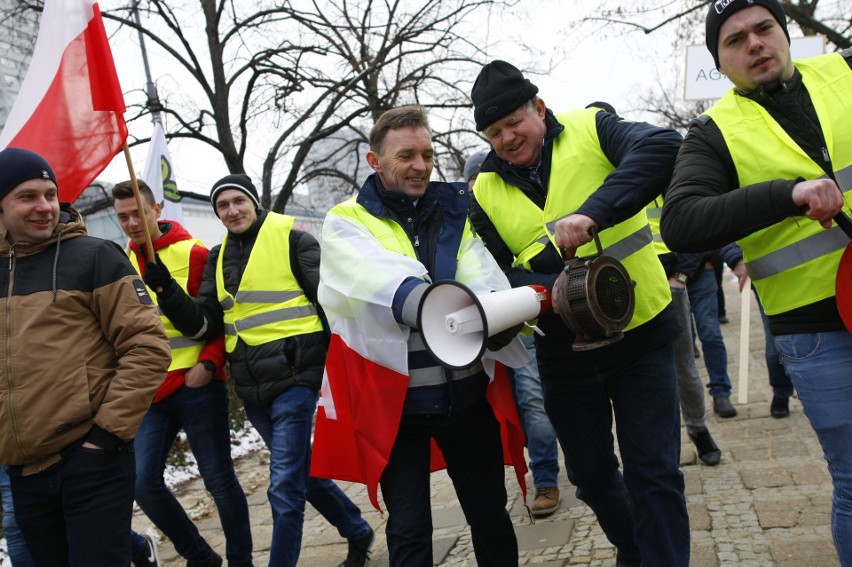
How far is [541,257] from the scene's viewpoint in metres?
3.26

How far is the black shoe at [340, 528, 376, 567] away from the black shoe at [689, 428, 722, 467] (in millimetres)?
2281

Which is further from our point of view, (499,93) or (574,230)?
(499,93)

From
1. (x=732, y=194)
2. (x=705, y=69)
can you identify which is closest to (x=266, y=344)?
(x=732, y=194)

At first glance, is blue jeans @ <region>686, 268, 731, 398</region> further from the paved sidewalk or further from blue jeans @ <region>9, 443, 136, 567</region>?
blue jeans @ <region>9, 443, 136, 567</region>

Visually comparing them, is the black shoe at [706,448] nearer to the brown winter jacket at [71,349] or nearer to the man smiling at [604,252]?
the man smiling at [604,252]

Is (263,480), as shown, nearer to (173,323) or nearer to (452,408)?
(173,323)

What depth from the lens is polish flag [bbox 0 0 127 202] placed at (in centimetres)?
451

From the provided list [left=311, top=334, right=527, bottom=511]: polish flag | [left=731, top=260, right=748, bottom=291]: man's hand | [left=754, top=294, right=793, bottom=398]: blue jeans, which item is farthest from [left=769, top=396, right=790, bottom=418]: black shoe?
[left=311, top=334, right=527, bottom=511]: polish flag

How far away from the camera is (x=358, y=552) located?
4621mm

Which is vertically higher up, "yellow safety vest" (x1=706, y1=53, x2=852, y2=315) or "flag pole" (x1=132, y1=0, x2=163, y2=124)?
"flag pole" (x1=132, y1=0, x2=163, y2=124)

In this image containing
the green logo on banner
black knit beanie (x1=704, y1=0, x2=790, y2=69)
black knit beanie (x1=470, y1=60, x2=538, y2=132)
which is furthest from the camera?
the green logo on banner

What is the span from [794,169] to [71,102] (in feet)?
12.4

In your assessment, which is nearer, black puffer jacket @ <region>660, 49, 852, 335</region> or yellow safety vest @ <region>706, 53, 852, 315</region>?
black puffer jacket @ <region>660, 49, 852, 335</region>

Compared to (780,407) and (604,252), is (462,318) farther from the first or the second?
(780,407)
